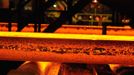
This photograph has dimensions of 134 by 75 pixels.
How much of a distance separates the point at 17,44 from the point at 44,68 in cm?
78

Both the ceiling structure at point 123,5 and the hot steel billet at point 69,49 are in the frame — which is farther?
the ceiling structure at point 123,5

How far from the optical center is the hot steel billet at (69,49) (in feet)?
4.75

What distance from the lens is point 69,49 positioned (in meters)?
1.47

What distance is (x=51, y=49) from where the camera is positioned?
1486 mm

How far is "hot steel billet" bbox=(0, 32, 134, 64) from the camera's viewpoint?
57.0 inches

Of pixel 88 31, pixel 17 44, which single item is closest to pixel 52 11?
pixel 88 31

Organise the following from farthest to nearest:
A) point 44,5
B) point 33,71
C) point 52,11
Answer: point 52,11 → point 44,5 → point 33,71

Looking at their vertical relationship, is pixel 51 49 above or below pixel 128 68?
above

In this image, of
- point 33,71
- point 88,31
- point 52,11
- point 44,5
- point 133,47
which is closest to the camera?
point 133,47

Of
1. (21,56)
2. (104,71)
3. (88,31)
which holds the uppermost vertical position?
(21,56)

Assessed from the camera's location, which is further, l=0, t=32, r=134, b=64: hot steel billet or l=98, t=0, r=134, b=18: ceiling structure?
l=98, t=0, r=134, b=18: ceiling structure

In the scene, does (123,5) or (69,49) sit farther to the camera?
(123,5)

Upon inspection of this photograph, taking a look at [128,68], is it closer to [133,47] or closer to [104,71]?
[104,71]

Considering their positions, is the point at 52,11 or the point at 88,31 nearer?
the point at 88,31
